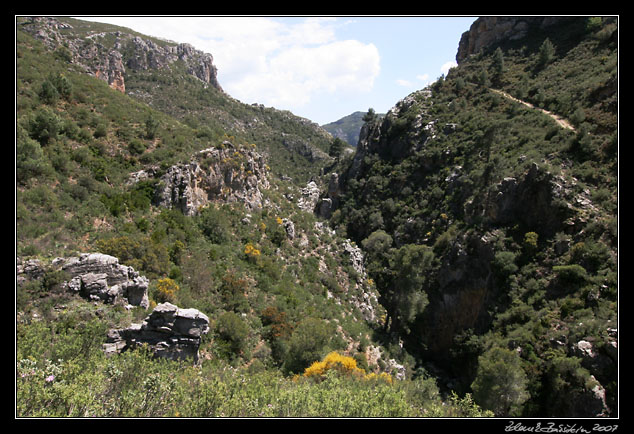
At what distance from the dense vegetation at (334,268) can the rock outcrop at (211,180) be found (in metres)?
0.99

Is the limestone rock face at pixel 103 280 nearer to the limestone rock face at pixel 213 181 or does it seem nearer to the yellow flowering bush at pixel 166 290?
the yellow flowering bush at pixel 166 290

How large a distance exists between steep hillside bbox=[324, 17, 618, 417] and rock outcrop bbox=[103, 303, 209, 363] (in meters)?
14.1

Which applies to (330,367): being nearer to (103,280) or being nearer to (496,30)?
(103,280)

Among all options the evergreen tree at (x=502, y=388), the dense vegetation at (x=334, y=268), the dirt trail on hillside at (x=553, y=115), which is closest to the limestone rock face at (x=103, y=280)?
the dense vegetation at (x=334, y=268)

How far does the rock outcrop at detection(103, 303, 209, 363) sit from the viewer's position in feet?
33.2

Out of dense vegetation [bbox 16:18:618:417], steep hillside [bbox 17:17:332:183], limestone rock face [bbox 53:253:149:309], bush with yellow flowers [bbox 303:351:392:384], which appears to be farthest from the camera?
steep hillside [bbox 17:17:332:183]

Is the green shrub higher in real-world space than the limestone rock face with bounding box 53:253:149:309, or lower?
lower

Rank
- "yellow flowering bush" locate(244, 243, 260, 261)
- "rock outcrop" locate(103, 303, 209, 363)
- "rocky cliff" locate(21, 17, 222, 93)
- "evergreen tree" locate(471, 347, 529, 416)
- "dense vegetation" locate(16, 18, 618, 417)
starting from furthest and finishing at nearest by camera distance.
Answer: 1. "rocky cliff" locate(21, 17, 222, 93)
2. "yellow flowering bush" locate(244, 243, 260, 261)
3. "evergreen tree" locate(471, 347, 529, 416)
4. "rock outcrop" locate(103, 303, 209, 363)
5. "dense vegetation" locate(16, 18, 618, 417)

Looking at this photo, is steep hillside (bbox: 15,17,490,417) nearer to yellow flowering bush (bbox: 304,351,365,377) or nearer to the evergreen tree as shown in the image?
yellow flowering bush (bbox: 304,351,365,377)

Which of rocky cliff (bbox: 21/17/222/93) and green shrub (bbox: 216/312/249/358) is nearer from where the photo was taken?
green shrub (bbox: 216/312/249/358)

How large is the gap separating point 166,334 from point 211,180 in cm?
1597

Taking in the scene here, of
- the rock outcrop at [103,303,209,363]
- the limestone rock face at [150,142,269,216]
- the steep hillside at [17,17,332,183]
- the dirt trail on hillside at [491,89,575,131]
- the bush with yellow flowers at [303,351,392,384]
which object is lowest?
the bush with yellow flowers at [303,351,392,384]

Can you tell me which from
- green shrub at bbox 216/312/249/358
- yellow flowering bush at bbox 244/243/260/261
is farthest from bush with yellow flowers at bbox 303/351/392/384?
yellow flowering bush at bbox 244/243/260/261

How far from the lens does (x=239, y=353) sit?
13508 millimetres
